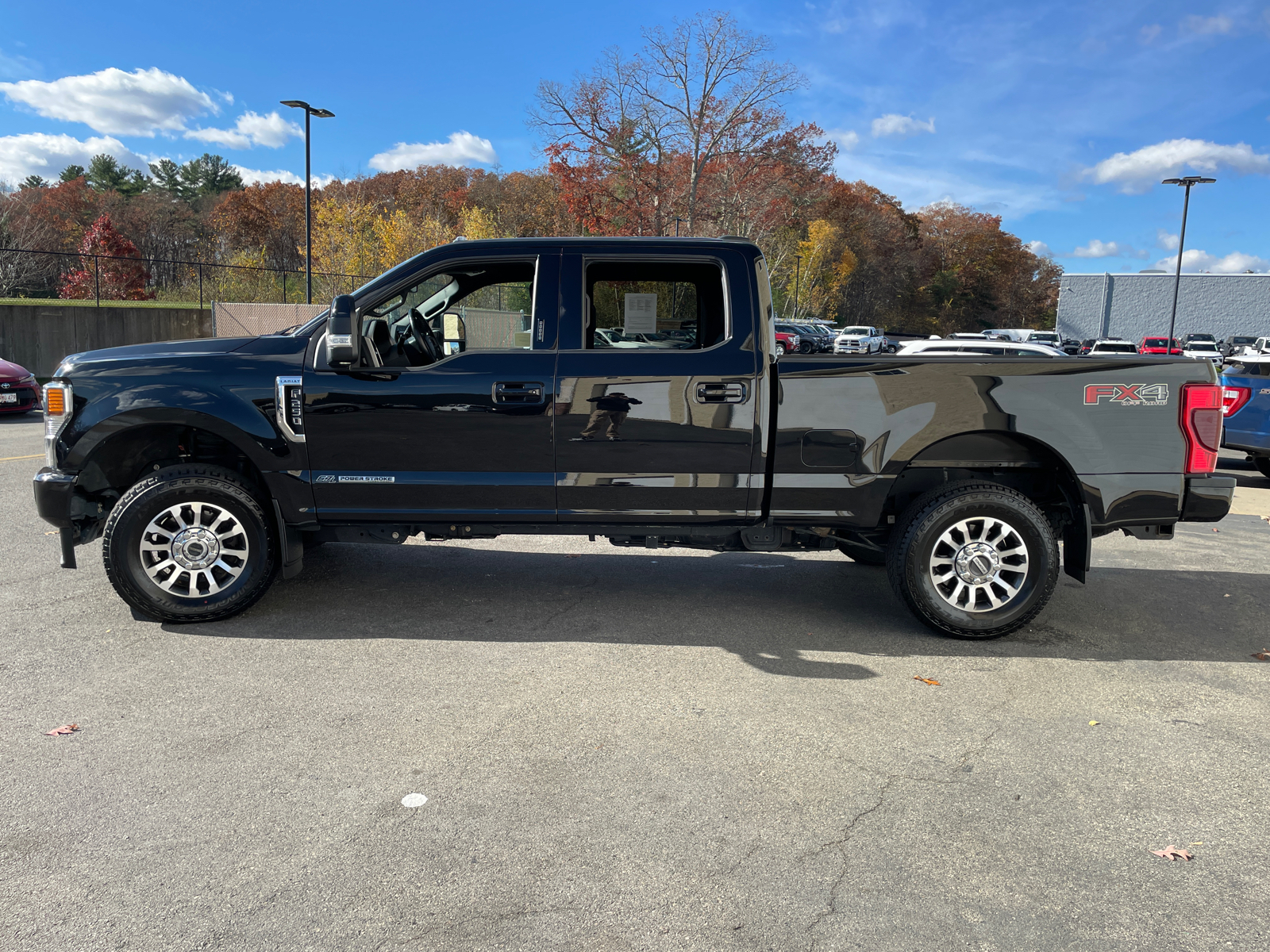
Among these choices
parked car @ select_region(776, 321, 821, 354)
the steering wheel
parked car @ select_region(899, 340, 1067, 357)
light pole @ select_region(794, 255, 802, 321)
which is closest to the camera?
the steering wheel

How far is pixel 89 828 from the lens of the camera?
2.97 m

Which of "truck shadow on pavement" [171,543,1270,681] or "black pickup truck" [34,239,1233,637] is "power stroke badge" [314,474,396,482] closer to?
"black pickup truck" [34,239,1233,637]

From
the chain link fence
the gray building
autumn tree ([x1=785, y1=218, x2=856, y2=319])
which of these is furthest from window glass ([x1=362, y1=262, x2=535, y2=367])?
the gray building

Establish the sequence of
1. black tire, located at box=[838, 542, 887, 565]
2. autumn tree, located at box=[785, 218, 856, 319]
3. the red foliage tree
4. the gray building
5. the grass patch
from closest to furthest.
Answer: black tire, located at box=[838, 542, 887, 565] < the grass patch < the red foliage tree < autumn tree, located at box=[785, 218, 856, 319] < the gray building

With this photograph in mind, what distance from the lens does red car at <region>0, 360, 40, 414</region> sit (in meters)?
14.2

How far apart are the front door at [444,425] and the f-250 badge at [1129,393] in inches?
114

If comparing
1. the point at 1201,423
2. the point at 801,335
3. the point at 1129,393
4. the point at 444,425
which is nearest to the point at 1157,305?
the point at 801,335

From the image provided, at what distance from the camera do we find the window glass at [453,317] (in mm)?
5016

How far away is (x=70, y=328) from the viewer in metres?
22.9

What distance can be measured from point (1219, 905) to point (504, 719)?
2592 millimetres

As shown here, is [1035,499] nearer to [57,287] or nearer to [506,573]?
[506,573]

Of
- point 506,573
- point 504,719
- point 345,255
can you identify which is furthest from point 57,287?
point 504,719

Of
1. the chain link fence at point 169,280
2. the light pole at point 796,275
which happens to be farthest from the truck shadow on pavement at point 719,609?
the light pole at point 796,275

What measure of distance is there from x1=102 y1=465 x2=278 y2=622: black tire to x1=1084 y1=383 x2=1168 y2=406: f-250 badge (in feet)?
14.9
